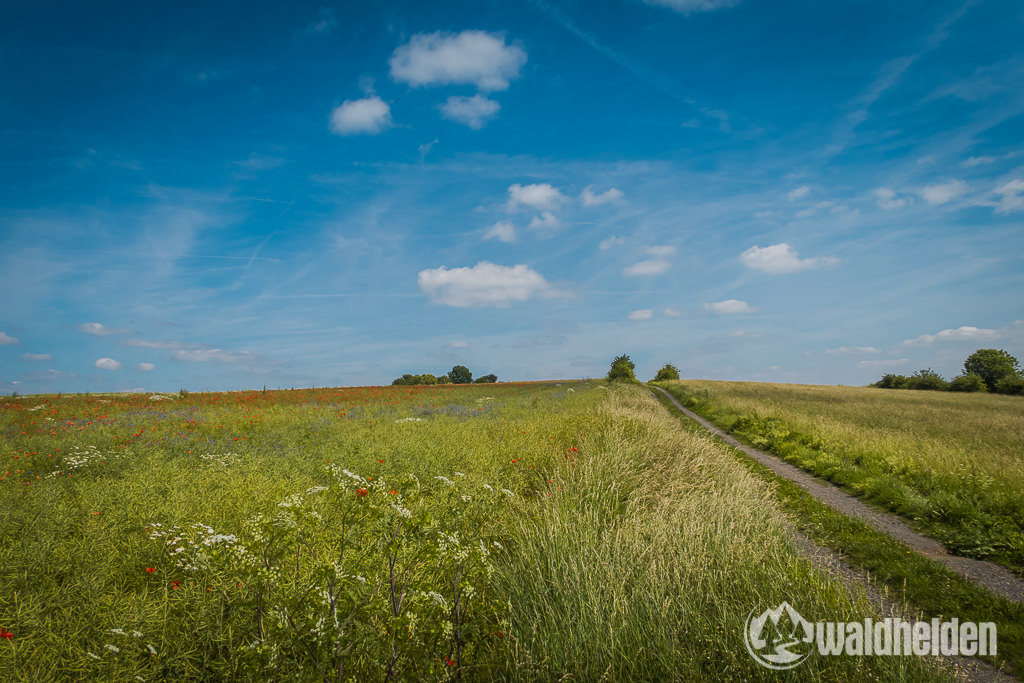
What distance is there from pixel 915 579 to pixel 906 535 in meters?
2.25

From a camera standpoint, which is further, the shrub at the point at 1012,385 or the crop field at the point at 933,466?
the shrub at the point at 1012,385

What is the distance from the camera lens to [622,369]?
2630 inches

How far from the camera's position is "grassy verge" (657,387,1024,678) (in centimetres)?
499

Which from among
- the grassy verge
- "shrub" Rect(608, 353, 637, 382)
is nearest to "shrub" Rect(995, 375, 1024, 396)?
"shrub" Rect(608, 353, 637, 382)

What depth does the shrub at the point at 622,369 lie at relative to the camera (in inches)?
2589

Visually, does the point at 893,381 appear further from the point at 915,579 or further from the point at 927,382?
the point at 915,579

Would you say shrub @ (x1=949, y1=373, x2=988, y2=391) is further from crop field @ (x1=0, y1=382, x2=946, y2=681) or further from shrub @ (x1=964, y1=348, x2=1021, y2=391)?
crop field @ (x1=0, y1=382, x2=946, y2=681)

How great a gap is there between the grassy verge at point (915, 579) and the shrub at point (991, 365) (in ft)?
226

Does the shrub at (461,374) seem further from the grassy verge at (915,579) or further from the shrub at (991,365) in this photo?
the shrub at (991,365)

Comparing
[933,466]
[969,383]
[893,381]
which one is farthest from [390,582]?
[893,381]

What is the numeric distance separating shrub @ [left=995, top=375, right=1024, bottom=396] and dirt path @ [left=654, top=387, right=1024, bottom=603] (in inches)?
2316

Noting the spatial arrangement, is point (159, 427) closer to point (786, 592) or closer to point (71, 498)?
point (71, 498)

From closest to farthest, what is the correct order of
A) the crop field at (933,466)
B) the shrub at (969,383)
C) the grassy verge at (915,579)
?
1. the grassy verge at (915,579)
2. the crop field at (933,466)
3. the shrub at (969,383)

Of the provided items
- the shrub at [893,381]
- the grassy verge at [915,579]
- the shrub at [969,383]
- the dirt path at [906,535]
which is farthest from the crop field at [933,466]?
the shrub at [893,381]
